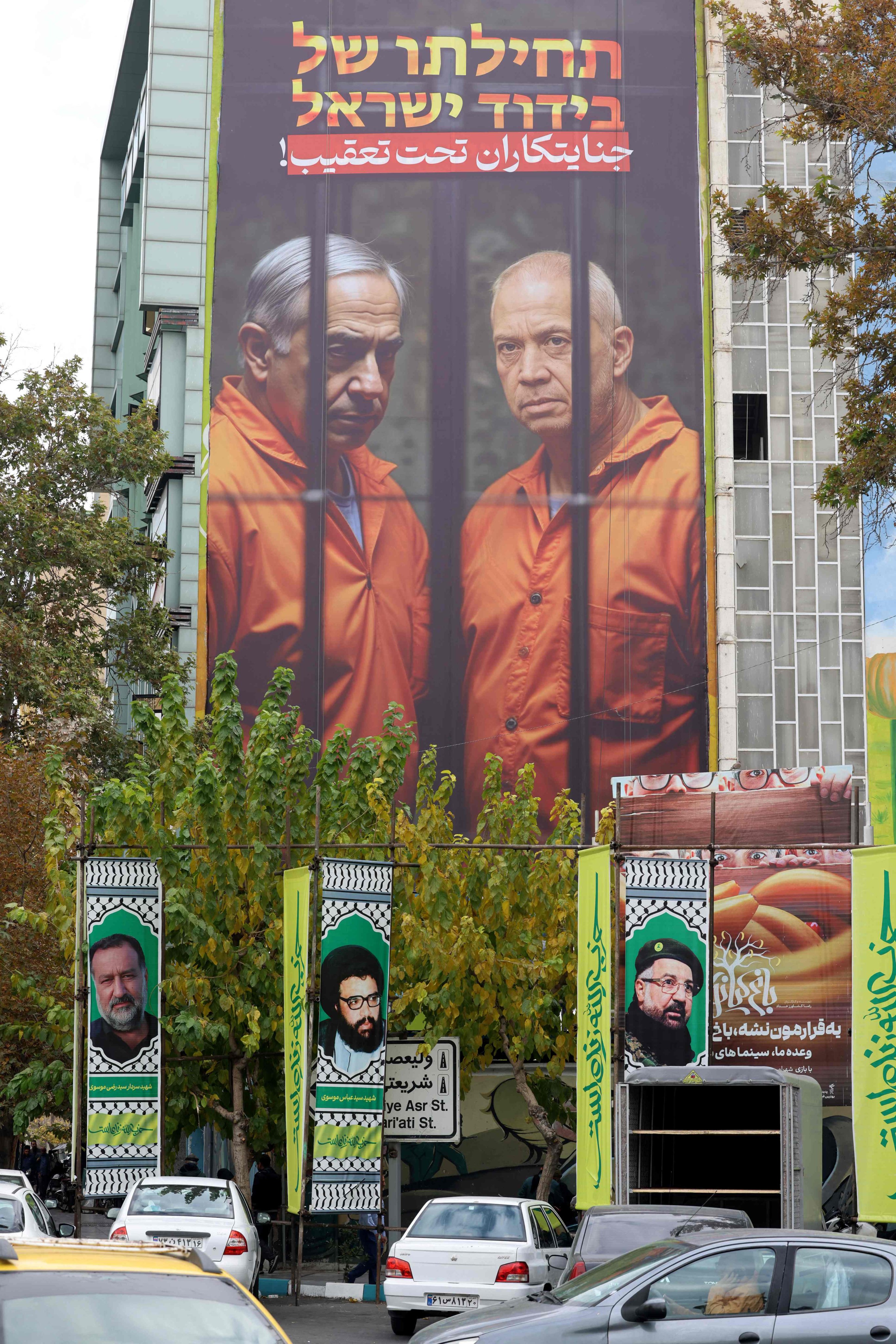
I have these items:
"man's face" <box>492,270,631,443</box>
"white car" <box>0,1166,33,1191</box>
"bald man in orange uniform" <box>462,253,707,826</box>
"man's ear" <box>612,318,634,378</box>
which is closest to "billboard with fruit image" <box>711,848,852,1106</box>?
"white car" <box>0,1166,33,1191</box>

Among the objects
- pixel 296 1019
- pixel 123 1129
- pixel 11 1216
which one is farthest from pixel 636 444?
pixel 11 1216

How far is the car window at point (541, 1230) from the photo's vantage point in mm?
15781

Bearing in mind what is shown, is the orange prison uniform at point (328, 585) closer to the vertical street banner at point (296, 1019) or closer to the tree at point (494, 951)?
the tree at point (494, 951)

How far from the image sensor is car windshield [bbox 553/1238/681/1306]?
31.9 feet

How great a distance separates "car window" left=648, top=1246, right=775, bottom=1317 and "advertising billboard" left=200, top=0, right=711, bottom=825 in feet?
85.5

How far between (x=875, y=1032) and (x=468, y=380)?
2504 cm

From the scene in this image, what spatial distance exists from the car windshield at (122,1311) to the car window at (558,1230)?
1165 cm

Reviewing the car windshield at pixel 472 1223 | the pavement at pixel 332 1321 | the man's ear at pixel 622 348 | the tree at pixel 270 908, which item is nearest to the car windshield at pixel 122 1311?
the pavement at pixel 332 1321

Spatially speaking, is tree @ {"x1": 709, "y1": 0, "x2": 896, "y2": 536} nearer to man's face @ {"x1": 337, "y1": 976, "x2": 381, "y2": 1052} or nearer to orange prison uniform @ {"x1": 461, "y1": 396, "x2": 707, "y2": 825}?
man's face @ {"x1": 337, "y1": 976, "x2": 381, "y2": 1052}

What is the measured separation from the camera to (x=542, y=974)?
2173 centimetres

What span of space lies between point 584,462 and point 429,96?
9.48 meters

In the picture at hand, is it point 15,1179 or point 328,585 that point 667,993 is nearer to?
point 15,1179

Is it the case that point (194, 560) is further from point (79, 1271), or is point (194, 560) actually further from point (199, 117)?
point (79, 1271)

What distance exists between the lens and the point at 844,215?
675 inches
